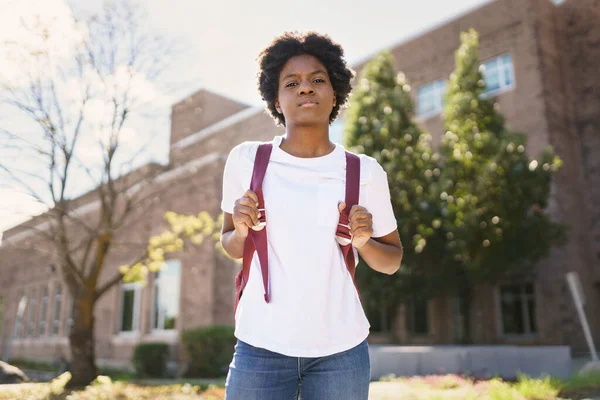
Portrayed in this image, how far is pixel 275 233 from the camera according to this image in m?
1.89

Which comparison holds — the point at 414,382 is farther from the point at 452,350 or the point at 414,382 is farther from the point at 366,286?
the point at 366,286

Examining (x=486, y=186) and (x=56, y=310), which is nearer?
(x=486, y=186)

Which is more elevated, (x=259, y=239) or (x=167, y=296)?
(x=167, y=296)

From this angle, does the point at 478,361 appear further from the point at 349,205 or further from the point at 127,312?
the point at 127,312

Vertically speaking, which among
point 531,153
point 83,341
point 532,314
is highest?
point 531,153

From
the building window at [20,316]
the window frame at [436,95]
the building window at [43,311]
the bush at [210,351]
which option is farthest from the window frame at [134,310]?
the window frame at [436,95]

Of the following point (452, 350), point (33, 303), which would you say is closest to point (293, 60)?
point (452, 350)

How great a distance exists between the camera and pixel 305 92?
6.79 ft

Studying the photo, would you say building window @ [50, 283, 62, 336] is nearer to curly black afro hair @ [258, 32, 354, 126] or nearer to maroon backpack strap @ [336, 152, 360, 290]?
curly black afro hair @ [258, 32, 354, 126]

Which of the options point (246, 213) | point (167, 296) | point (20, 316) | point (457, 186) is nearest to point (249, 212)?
point (246, 213)

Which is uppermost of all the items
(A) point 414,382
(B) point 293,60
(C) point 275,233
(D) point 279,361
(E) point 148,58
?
(E) point 148,58

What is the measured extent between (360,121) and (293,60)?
13.0m

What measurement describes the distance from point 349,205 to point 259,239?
34cm

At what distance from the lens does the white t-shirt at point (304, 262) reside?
1.79 meters
